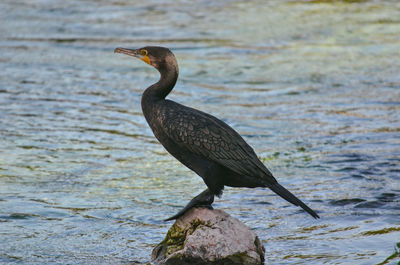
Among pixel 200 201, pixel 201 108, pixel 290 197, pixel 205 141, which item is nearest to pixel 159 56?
pixel 205 141

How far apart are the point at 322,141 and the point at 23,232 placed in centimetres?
→ 509

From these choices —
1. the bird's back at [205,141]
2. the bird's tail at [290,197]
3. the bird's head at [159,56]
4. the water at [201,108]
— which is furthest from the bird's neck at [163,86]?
the water at [201,108]

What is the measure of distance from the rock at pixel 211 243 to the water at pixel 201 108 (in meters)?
0.44

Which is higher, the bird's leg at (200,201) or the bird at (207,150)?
the bird at (207,150)

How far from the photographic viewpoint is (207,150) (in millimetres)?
6488

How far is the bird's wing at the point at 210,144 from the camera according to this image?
6.46 m

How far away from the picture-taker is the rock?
627 centimetres

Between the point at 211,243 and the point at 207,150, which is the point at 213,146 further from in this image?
the point at 211,243

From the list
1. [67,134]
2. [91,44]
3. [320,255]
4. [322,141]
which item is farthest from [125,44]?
[320,255]

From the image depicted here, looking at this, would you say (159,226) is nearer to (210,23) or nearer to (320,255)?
(320,255)

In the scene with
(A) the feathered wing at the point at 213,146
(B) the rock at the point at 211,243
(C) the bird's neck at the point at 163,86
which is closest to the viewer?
(B) the rock at the point at 211,243

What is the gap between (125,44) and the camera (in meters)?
16.6

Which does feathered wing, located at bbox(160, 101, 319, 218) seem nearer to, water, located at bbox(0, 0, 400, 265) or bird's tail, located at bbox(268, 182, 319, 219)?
bird's tail, located at bbox(268, 182, 319, 219)

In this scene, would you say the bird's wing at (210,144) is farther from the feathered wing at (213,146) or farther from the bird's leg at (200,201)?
the bird's leg at (200,201)
